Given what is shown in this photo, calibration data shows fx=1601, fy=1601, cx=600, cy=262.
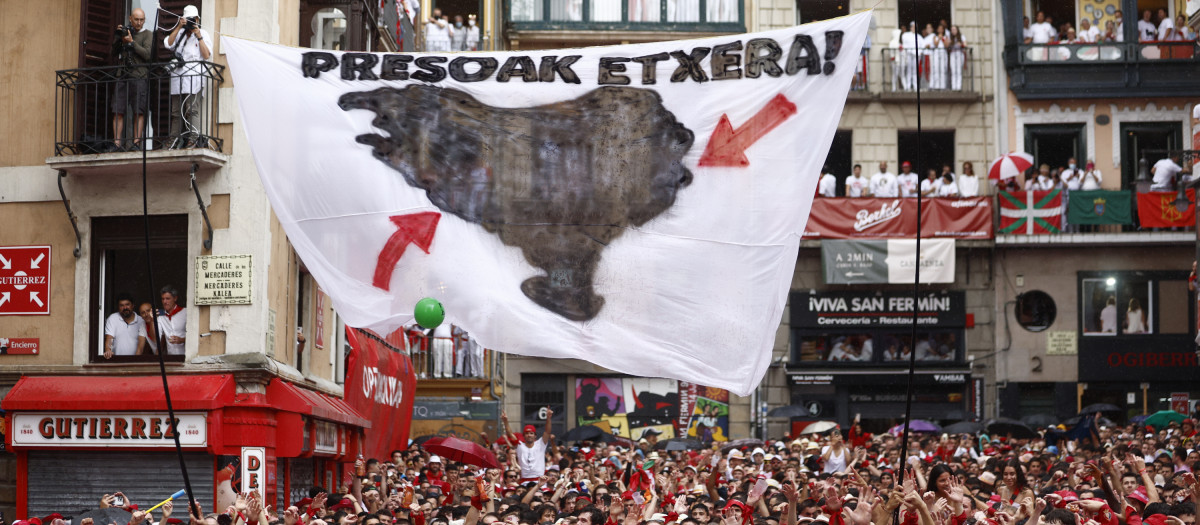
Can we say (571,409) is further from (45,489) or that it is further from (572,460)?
(45,489)

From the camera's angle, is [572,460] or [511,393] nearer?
[572,460]

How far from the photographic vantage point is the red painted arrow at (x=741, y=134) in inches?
455

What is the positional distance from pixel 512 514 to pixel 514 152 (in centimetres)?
376

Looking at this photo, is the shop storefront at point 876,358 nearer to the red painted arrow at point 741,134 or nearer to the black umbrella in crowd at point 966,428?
the black umbrella in crowd at point 966,428

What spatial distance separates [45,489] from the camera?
59.8 feet

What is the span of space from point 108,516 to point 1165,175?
27600mm

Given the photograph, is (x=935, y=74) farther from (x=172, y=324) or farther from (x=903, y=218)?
(x=172, y=324)

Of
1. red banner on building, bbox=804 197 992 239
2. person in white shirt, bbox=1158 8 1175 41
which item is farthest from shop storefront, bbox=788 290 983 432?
person in white shirt, bbox=1158 8 1175 41

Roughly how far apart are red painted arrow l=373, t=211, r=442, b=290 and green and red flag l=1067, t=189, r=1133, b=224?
27.4m

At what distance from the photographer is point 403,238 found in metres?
11.8

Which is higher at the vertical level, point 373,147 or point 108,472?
point 373,147

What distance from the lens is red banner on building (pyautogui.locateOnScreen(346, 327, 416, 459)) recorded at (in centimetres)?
2212

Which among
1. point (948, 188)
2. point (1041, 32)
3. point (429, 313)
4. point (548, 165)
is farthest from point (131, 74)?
point (1041, 32)

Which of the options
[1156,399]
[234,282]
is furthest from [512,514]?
[1156,399]
